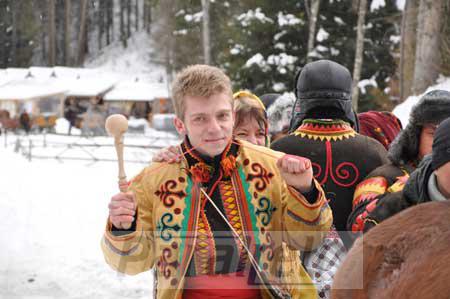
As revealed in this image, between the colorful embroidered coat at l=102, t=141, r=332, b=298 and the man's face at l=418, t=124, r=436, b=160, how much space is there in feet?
2.17

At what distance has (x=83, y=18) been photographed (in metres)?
43.1

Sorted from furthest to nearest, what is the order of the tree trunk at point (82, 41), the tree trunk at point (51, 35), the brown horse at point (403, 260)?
the tree trunk at point (82, 41)
the tree trunk at point (51, 35)
the brown horse at point (403, 260)

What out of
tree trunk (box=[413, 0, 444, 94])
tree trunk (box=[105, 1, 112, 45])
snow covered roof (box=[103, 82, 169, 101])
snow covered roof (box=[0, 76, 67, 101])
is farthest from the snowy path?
tree trunk (box=[105, 1, 112, 45])

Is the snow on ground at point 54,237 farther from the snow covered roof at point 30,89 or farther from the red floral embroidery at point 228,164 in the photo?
the snow covered roof at point 30,89

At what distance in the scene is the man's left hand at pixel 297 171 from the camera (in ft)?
6.08

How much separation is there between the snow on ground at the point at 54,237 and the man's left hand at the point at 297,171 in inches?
140

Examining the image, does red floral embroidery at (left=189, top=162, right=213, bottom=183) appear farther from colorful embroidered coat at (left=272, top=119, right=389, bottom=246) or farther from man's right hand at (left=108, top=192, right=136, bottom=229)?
colorful embroidered coat at (left=272, top=119, right=389, bottom=246)

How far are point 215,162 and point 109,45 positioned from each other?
54835 millimetres

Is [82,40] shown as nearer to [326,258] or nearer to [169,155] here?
[326,258]

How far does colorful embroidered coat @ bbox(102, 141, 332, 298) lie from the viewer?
6.84 ft

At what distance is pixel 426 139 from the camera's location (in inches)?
96.3

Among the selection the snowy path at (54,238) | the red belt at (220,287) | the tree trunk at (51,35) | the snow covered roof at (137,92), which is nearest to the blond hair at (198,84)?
the red belt at (220,287)

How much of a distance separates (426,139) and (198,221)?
1.10 metres

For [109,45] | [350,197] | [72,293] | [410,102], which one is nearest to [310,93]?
→ [350,197]
